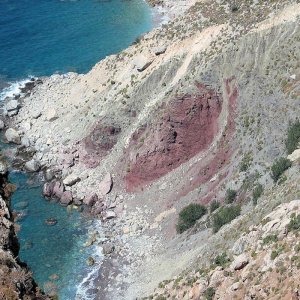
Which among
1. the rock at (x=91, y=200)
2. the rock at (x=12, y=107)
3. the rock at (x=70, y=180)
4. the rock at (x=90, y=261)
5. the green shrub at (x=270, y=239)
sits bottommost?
the green shrub at (x=270, y=239)

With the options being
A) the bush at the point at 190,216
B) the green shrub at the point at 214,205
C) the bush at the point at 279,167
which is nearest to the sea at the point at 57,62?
the bush at the point at 190,216

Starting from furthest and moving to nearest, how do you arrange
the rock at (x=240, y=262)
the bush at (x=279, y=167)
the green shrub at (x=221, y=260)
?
the bush at (x=279, y=167) → the green shrub at (x=221, y=260) → the rock at (x=240, y=262)

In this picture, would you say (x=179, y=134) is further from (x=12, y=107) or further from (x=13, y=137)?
(x=12, y=107)

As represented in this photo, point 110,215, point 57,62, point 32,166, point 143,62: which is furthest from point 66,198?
point 57,62

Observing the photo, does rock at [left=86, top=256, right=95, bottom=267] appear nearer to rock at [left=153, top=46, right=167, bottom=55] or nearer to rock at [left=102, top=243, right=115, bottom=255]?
rock at [left=102, top=243, right=115, bottom=255]

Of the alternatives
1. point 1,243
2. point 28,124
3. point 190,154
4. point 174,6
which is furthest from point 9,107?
point 1,243

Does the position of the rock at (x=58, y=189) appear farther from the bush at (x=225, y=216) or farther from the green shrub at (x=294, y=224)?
the green shrub at (x=294, y=224)

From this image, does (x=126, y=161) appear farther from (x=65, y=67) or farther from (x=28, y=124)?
(x=65, y=67)
